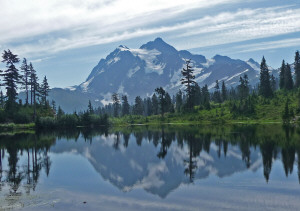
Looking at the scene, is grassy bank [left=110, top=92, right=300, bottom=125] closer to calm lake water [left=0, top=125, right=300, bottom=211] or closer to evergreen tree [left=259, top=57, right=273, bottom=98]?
evergreen tree [left=259, top=57, right=273, bottom=98]

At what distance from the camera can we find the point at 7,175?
114ft

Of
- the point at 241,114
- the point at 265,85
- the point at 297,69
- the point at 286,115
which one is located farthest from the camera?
the point at 297,69

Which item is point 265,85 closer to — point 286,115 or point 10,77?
point 286,115

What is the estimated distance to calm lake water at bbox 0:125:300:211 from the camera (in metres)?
22.6

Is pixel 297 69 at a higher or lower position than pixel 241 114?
higher

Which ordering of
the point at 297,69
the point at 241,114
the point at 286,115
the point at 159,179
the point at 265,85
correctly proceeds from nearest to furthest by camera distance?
the point at 159,179, the point at 286,115, the point at 241,114, the point at 265,85, the point at 297,69

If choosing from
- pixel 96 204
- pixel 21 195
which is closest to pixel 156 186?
pixel 96 204

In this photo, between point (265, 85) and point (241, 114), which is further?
point (265, 85)

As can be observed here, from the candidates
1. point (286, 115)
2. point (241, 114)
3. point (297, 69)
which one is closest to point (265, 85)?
point (297, 69)

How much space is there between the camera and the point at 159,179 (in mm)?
30750

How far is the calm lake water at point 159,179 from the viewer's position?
22.6 m

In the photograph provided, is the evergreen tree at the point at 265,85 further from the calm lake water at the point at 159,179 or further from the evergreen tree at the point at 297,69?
the calm lake water at the point at 159,179

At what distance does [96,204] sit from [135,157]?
23.1 m

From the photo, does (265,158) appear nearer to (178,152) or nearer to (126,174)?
(178,152)
